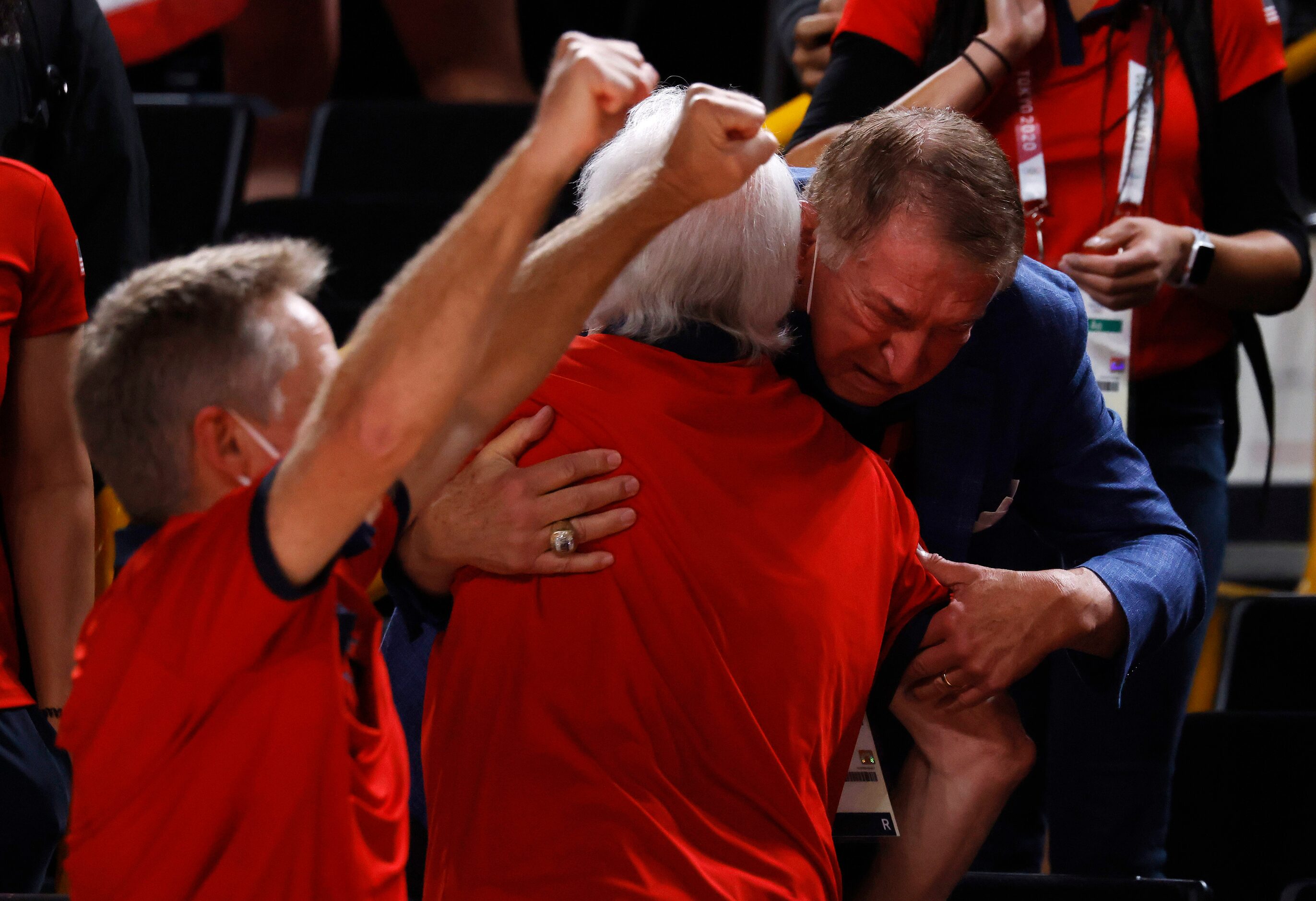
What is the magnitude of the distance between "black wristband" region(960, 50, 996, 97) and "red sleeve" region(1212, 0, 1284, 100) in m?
0.36

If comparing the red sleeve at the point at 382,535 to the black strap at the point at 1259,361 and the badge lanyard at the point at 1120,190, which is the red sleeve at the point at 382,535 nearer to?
the badge lanyard at the point at 1120,190

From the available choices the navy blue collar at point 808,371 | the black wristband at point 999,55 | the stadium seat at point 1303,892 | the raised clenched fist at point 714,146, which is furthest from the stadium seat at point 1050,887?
the black wristband at point 999,55

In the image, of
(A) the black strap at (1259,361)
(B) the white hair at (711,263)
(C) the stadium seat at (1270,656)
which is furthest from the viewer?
(C) the stadium seat at (1270,656)

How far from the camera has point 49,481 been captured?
145 centimetres

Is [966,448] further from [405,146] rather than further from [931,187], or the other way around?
[405,146]

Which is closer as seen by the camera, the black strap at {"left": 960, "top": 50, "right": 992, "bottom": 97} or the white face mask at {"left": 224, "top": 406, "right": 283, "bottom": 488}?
the white face mask at {"left": 224, "top": 406, "right": 283, "bottom": 488}

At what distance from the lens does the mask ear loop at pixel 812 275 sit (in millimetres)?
1367

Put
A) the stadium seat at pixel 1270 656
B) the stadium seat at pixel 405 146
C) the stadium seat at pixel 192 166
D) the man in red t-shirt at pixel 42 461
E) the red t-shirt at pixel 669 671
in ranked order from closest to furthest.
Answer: the red t-shirt at pixel 669 671 → the man in red t-shirt at pixel 42 461 → the stadium seat at pixel 1270 656 → the stadium seat at pixel 192 166 → the stadium seat at pixel 405 146

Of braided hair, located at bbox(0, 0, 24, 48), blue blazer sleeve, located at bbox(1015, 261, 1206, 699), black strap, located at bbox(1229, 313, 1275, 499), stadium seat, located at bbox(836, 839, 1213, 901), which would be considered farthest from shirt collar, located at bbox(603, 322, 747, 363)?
black strap, located at bbox(1229, 313, 1275, 499)

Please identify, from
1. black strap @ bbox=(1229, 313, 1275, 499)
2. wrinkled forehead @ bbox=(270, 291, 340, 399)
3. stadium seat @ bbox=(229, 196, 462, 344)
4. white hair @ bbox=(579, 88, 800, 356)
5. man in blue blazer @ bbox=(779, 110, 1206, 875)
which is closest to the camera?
wrinkled forehead @ bbox=(270, 291, 340, 399)

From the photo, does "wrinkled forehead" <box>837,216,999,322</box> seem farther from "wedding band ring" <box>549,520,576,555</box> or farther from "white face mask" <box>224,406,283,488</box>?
"white face mask" <box>224,406,283,488</box>

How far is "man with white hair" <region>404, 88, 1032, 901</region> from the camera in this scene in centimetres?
104

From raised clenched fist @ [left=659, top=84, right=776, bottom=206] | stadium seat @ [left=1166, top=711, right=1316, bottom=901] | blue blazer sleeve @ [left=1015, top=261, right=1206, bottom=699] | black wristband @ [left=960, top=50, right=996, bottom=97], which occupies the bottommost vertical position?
stadium seat @ [left=1166, top=711, right=1316, bottom=901]

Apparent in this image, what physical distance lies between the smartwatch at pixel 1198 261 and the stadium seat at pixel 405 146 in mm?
2660
